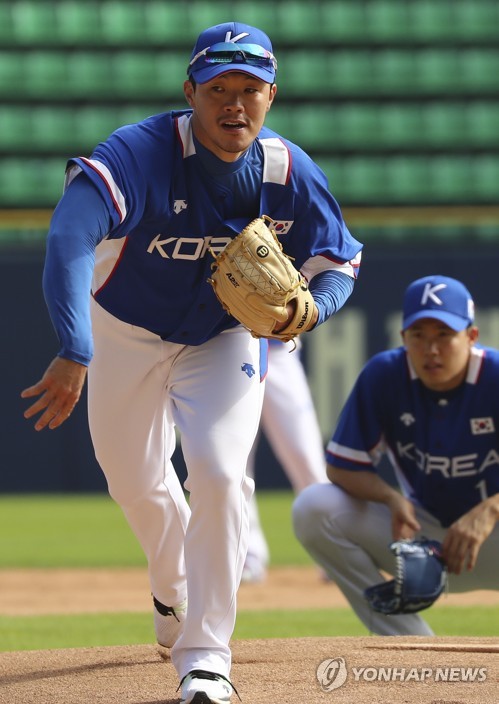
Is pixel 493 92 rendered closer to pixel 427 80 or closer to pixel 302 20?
pixel 427 80

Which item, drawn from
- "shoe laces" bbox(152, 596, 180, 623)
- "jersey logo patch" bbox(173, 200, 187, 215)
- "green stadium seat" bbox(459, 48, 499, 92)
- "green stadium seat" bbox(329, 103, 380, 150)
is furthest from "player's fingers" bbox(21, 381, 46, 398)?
"green stadium seat" bbox(459, 48, 499, 92)

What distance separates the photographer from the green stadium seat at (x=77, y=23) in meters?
10.9

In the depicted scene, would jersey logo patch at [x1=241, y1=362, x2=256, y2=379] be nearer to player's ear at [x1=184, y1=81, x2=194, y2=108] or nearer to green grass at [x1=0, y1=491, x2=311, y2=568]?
player's ear at [x1=184, y1=81, x2=194, y2=108]

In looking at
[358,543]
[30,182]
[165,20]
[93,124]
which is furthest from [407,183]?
[358,543]

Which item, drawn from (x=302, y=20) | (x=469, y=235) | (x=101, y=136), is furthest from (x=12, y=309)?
(x=302, y=20)

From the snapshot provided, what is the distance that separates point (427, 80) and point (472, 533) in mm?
7749

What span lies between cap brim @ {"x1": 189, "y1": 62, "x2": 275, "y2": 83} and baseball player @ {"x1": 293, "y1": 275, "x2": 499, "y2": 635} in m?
1.28

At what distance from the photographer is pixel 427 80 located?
11086 mm

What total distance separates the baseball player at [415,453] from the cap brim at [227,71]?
128 cm

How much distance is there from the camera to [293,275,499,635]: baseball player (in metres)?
4.09

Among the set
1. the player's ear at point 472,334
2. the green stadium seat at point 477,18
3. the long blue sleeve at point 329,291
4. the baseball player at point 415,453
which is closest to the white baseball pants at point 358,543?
the baseball player at point 415,453

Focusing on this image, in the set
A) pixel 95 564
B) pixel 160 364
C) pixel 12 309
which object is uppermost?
pixel 160 364

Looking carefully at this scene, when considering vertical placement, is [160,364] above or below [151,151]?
below

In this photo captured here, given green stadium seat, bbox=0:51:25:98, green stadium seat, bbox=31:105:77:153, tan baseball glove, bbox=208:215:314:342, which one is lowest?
tan baseball glove, bbox=208:215:314:342
